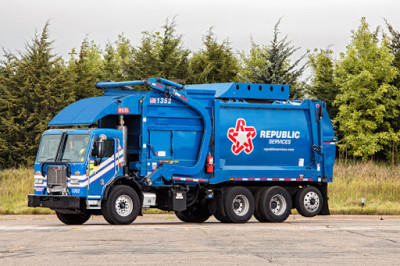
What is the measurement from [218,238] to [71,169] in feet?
15.5

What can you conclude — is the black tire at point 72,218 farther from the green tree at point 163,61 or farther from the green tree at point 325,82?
the green tree at point 325,82

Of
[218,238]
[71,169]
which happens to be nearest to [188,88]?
[71,169]

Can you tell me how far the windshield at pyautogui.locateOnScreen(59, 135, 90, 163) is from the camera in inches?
775

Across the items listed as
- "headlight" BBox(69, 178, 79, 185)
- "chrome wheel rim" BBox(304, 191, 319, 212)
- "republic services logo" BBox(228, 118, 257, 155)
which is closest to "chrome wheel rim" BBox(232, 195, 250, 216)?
"republic services logo" BBox(228, 118, 257, 155)

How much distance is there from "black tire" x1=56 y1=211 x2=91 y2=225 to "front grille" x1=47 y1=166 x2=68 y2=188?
4.65ft

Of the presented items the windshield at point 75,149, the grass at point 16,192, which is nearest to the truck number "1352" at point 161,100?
the windshield at point 75,149

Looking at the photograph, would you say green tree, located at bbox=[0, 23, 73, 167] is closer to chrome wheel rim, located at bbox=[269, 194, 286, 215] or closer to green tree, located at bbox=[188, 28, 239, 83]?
green tree, located at bbox=[188, 28, 239, 83]

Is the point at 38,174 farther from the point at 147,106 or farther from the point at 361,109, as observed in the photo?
the point at 361,109

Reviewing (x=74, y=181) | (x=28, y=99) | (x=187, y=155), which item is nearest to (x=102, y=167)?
(x=74, y=181)

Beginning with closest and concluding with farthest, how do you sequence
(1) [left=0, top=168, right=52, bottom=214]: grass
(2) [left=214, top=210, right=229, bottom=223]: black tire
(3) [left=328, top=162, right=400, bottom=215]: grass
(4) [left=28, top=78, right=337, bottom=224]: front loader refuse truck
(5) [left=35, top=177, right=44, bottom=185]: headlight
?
(4) [left=28, top=78, right=337, bottom=224]: front loader refuse truck
(5) [left=35, top=177, right=44, bottom=185]: headlight
(2) [left=214, top=210, right=229, bottom=223]: black tire
(1) [left=0, top=168, right=52, bottom=214]: grass
(3) [left=328, top=162, right=400, bottom=215]: grass

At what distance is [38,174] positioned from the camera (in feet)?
66.4

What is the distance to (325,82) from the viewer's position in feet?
197

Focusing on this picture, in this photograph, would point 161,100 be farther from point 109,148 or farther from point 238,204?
point 238,204

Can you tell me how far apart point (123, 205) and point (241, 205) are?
12.0 feet
